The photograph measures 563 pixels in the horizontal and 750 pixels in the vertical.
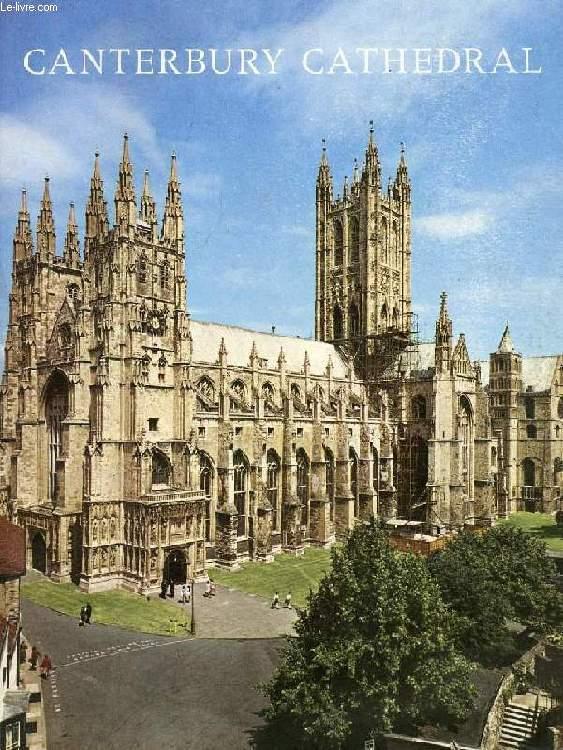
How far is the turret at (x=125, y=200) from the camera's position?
49344 mm

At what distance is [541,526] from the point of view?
72625 mm

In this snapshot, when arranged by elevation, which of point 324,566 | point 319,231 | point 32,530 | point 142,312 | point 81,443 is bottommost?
point 324,566

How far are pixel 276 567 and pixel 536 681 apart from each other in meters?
25.0

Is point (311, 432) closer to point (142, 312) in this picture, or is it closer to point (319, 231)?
point (142, 312)

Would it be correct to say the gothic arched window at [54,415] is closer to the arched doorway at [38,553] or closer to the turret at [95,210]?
the arched doorway at [38,553]

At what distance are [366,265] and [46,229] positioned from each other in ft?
126

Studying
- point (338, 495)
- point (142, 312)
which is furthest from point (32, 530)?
point (338, 495)

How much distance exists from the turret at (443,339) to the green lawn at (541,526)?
1838cm

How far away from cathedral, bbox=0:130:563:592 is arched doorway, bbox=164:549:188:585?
14 cm

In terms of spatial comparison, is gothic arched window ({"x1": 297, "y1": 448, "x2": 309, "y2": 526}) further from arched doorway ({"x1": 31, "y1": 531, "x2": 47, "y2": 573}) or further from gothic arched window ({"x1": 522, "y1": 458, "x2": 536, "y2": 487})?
gothic arched window ({"x1": 522, "y1": 458, "x2": 536, "y2": 487})

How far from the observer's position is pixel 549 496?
84562 mm

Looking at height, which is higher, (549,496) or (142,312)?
(142,312)

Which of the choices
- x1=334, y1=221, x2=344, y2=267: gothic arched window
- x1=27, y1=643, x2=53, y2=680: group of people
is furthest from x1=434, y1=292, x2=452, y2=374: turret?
x1=27, y1=643, x2=53, y2=680: group of people

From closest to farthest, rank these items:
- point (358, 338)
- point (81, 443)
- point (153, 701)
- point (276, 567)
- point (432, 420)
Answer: point (153, 701), point (81, 443), point (276, 567), point (432, 420), point (358, 338)
